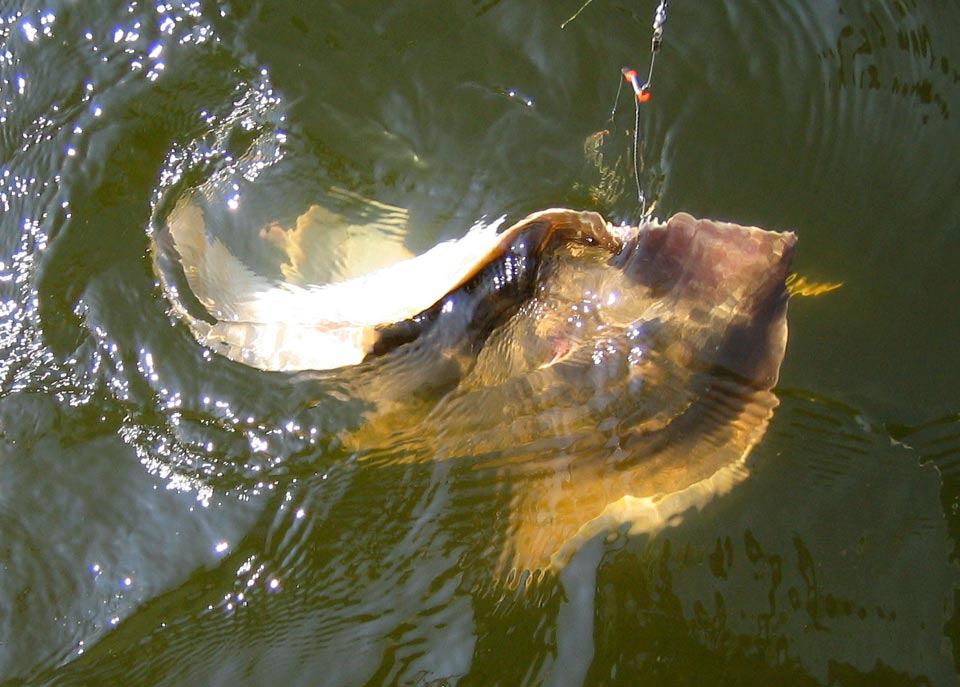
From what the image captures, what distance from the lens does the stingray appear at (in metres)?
2.86

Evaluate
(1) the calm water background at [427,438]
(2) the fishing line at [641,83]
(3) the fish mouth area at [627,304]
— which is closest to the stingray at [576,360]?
(3) the fish mouth area at [627,304]

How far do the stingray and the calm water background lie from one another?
→ 4.9 inches

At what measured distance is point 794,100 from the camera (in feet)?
11.9

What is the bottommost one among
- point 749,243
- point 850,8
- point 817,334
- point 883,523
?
point 883,523

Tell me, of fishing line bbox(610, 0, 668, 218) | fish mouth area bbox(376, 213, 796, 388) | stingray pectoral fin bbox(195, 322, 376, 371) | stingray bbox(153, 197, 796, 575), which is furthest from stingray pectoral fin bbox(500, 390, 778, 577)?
fishing line bbox(610, 0, 668, 218)

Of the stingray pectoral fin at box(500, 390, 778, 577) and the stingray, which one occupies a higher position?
the stingray

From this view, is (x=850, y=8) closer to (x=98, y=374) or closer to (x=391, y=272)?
(x=391, y=272)

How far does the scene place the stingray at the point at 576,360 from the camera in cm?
286

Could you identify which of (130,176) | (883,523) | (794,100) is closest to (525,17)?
(794,100)

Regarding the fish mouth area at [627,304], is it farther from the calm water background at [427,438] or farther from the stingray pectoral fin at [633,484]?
the calm water background at [427,438]

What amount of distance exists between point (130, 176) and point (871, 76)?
296cm

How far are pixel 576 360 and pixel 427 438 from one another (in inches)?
22.5

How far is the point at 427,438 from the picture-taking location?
3086 millimetres

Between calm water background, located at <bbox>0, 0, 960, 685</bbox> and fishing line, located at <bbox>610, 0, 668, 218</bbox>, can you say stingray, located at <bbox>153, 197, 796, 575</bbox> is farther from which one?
fishing line, located at <bbox>610, 0, 668, 218</bbox>
